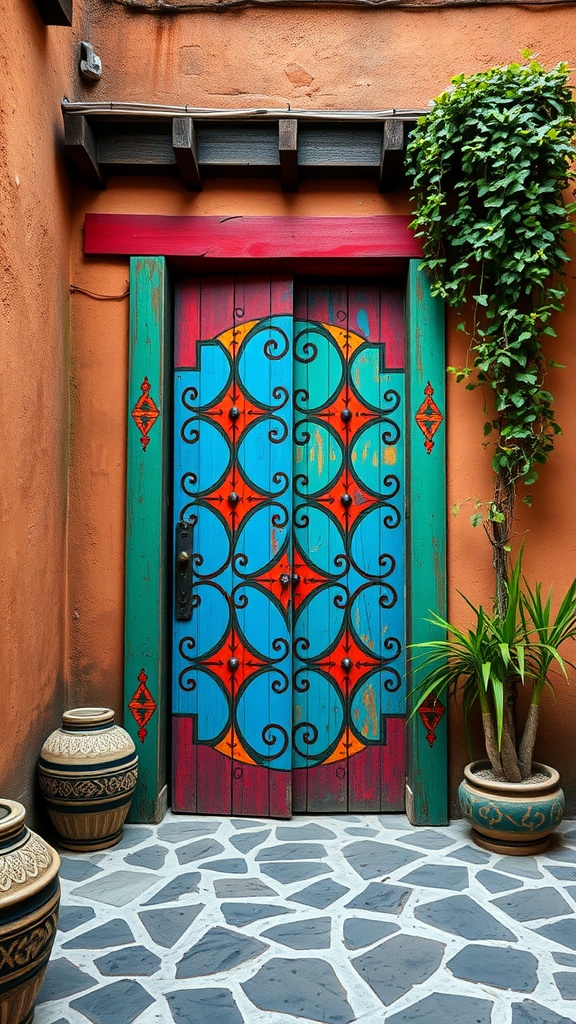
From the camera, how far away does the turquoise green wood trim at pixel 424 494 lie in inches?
131

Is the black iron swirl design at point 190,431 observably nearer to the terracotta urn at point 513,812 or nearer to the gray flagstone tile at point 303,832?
the gray flagstone tile at point 303,832

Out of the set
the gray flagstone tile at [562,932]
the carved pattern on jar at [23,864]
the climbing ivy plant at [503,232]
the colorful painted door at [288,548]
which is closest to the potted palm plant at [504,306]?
the climbing ivy plant at [503,232]

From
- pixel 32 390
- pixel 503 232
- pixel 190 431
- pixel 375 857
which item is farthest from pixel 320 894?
pixel 503 232

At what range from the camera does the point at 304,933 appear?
2354mm

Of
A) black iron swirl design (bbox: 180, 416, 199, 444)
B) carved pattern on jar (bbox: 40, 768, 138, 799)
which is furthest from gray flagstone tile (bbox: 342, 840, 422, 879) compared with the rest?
black iron swirl design (bbox: 180, 416, 199, 444)

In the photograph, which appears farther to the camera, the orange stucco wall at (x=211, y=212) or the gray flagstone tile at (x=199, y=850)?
the orange stucco wall at (x=211, y=212)

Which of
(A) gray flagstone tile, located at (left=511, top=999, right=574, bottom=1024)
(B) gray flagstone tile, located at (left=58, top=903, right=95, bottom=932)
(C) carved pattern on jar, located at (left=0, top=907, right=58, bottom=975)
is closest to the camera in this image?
(C) carved pattern on jar, located at (left=0, top=907, right=58, bottom=975)

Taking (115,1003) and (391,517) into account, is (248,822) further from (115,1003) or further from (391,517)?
(391,517)

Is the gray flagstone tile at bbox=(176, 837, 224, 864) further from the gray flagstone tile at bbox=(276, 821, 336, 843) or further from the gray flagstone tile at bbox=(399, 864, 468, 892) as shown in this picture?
the gray flagstone tile at bbox=(399, 864, 468, 892)

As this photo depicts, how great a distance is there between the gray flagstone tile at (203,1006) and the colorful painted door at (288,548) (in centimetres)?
136

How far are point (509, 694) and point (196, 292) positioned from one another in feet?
7.50

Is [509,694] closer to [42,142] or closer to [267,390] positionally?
[267,390]

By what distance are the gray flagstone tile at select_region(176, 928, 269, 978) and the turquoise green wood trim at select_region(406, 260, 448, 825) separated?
121cm

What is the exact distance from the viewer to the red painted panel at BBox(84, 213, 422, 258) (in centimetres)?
342
